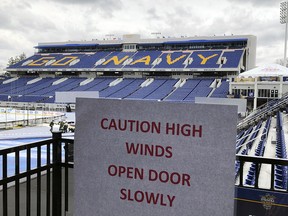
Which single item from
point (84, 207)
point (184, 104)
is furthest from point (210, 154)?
point (84, 207)

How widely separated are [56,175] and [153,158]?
1.37m

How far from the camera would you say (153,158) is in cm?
157

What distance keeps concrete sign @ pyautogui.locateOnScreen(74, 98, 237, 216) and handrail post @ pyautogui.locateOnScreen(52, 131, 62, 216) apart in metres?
0.99

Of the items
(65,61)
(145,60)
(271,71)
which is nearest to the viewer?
(271,71)

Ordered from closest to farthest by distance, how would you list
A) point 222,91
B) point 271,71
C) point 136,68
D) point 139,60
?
point 271,71, point 222,91, point 136,68, point 139,60

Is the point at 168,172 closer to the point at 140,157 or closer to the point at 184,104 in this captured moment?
the point at 140,157

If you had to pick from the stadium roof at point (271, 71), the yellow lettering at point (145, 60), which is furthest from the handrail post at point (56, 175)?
the yellow lettering at point (145, 60)

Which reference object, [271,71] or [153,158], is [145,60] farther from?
[153,158]

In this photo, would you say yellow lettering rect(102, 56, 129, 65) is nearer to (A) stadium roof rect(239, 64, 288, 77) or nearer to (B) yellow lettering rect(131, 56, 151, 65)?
(B) yellow lettering rect(131, 56, 151, 65)

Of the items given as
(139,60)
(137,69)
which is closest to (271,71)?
(137,69)

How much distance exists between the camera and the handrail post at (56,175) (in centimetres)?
265

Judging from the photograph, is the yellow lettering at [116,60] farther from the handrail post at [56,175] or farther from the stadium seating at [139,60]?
the handrail post at [56,175]

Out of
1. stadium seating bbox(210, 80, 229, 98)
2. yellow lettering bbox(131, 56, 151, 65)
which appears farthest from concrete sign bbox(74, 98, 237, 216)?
yellow lettering bbox(131, 56, 151, 65)

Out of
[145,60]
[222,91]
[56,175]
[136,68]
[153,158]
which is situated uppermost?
[145,60]
